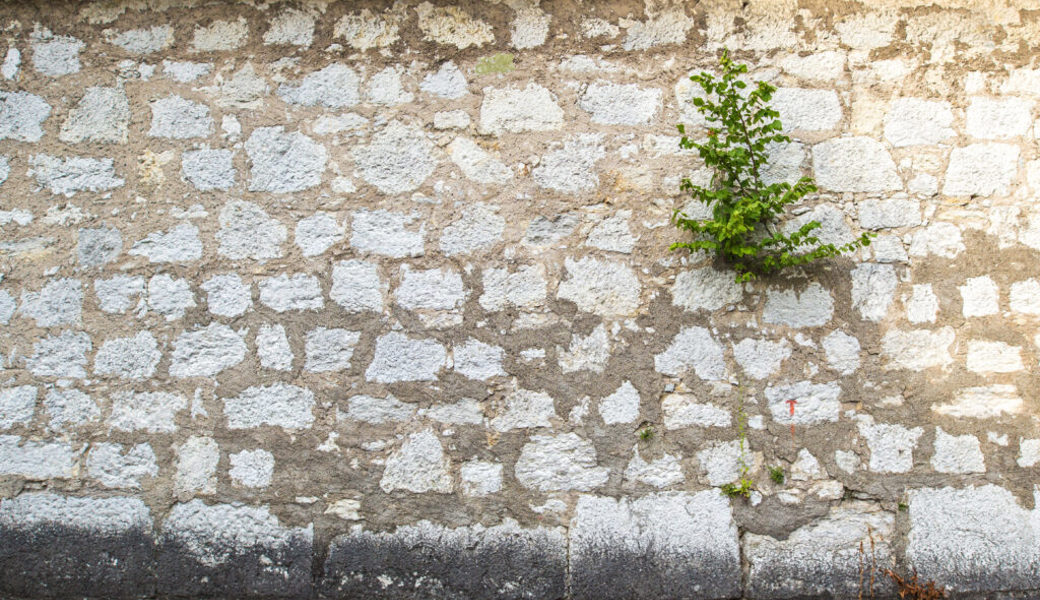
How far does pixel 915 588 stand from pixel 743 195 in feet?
5.06

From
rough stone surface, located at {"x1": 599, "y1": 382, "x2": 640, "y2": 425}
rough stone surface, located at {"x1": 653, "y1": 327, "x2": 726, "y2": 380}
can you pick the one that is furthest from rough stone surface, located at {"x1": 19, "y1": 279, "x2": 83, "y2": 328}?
rough stone surface, located at {"x1": 653, "y1": 327, "x2": 726, "y2": 380}

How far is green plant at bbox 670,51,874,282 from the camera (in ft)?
8.50

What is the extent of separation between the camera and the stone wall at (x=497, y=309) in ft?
8.52

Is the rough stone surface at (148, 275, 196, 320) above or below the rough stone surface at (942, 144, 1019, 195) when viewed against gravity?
below

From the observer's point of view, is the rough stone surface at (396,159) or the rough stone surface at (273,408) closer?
the rough stone surface at (273,408)

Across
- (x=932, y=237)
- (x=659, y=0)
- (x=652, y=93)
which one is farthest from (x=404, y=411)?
(x=932, y=237)

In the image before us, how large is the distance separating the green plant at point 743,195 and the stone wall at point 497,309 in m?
0.10

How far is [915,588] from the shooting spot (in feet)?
8.27

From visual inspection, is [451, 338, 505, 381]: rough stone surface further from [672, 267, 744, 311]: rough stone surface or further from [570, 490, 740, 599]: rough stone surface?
[672, 267, 744, 311]: rough stone surface

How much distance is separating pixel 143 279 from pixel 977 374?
3217 mm

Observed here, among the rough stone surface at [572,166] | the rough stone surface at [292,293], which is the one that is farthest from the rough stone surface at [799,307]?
the rough stone surface at [292,293]

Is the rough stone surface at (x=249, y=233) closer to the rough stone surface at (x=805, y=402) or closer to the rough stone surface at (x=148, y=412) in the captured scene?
the rough stone surface at (x=148, y=412)

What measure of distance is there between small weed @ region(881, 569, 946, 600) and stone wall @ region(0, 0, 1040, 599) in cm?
5

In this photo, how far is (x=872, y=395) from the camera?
2646 mm
